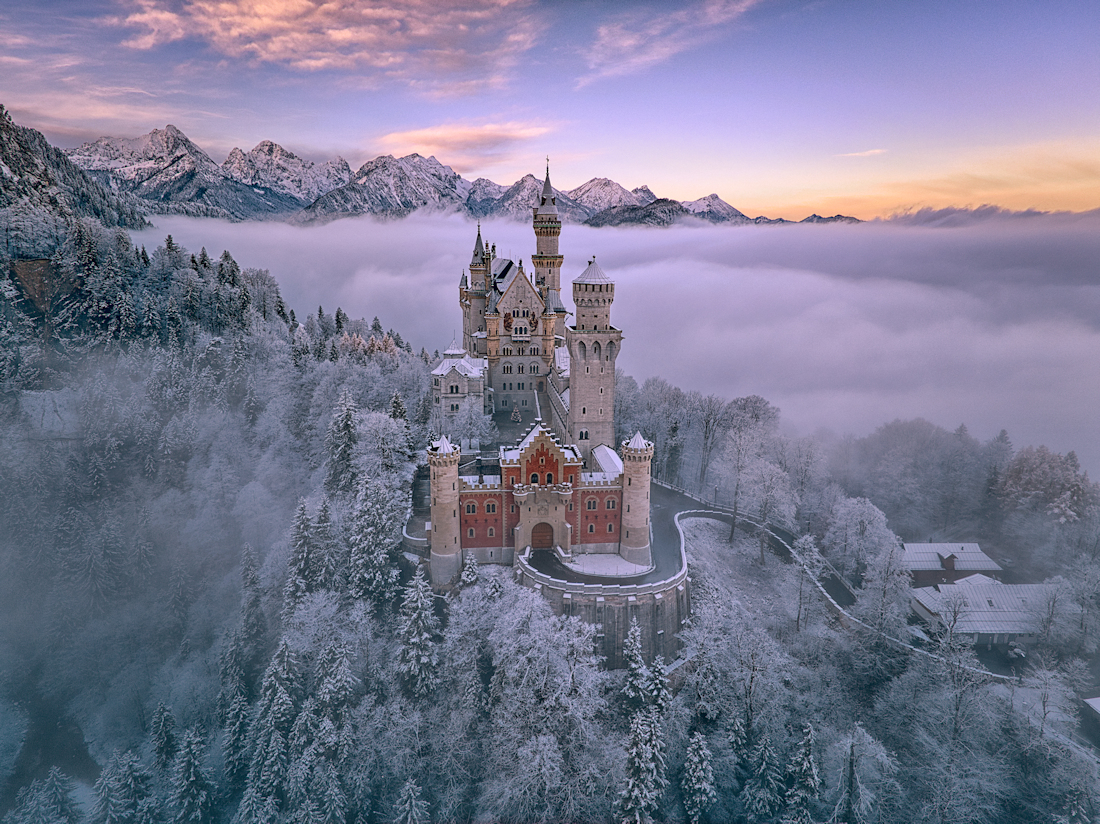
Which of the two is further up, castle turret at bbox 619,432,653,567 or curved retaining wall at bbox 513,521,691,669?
castle turret at bbox 619,432,653,567

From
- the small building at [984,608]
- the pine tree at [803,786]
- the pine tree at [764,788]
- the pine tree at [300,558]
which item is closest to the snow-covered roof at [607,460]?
the pine tree at [764,788]

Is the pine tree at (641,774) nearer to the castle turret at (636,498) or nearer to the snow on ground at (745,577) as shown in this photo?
the snow on ground at (745,577)

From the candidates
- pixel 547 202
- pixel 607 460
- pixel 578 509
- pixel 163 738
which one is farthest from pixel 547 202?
pixel 163 738

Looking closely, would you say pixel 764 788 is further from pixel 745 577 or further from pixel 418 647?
pixel 418 647

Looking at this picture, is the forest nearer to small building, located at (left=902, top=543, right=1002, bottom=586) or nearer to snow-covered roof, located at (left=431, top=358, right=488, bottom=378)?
small building, located at (left=902, top=543, right=1002, bottom=586)

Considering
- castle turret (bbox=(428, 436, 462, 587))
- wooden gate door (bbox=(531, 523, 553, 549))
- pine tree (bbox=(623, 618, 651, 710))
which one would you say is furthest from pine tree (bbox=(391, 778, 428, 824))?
wooden gate door (bbox=(531, 523, 553, 549))

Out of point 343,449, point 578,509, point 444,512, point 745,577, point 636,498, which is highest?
point 636,498
